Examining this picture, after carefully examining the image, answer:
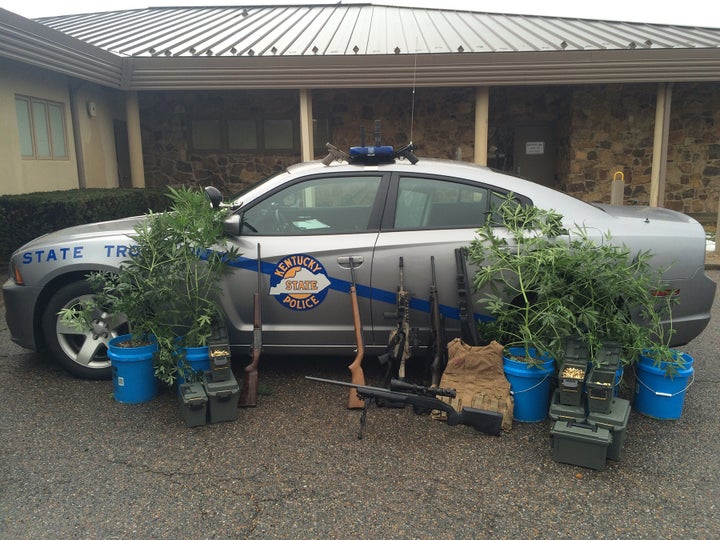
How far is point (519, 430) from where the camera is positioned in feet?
11.9

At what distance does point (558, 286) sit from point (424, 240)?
0.95 meters

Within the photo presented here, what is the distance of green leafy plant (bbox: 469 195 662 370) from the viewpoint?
3.65m

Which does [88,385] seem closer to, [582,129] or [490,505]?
Answer: [490,505]

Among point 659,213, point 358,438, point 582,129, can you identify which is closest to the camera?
point 358,438

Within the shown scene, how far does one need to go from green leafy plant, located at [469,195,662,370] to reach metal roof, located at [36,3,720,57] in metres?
6.85

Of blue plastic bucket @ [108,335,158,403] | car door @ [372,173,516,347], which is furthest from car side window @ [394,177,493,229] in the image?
blue plastic bucket @ [108,335,158,403]

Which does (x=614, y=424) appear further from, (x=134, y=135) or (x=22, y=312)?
(x=134, y=135)

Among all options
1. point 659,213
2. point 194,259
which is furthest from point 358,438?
point 659,213

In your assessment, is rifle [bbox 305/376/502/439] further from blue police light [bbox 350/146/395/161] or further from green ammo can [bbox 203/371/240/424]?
blue police light [bbox 350/146/395/161]

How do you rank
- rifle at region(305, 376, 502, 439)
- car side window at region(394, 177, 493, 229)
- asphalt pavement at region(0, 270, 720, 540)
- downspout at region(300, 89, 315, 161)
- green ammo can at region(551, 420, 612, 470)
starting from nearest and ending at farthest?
1. asphalt pavement at region(0, 270, 720, 540)
2. green ammo can at region(551, 420, 612, 470)
3. rifle at region(305, 376, 502, 439)
4. car side window at region(394, 177, 493, 229)
5. downspout at region(300, 89, 315, 161)

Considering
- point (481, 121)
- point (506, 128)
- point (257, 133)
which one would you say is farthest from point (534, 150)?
point (257, 133)

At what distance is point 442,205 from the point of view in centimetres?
426

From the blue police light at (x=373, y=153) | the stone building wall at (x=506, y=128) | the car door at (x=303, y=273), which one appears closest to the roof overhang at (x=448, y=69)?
the stone building wall at (x=506, y=128)

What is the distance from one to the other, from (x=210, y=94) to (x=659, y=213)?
33.6 ft
